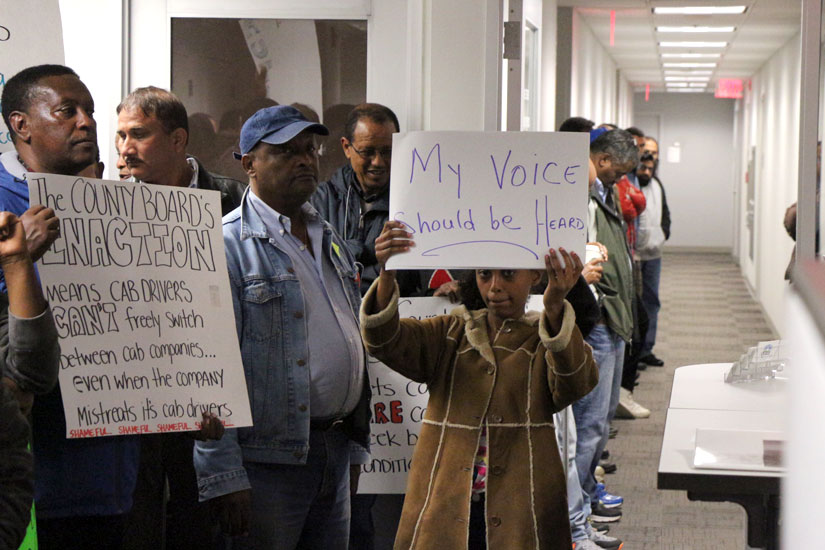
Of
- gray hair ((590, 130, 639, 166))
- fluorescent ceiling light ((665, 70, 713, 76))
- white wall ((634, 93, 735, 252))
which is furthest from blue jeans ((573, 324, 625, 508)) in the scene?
white wall ((634, 93, 735, 252))

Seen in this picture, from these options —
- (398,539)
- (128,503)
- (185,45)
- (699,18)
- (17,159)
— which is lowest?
(398,539)

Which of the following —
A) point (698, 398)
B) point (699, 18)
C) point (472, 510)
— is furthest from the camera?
point (699, 18)

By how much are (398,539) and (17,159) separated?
1175 millimetres

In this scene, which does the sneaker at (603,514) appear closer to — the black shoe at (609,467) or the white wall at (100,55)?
the black shoe at (609,467)

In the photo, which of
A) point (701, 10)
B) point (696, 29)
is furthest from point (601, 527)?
point (696, 29)

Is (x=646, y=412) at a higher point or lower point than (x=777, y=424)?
lower

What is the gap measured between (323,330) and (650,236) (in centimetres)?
523

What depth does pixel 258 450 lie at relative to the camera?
2.18 metres

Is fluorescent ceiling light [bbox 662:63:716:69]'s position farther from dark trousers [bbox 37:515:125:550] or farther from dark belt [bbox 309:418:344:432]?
dark trousers [bbox 37:515:125:550]

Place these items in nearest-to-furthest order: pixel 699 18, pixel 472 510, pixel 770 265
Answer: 1. pixel 472 510
2. pixel 699 18
3. pixel 770 265

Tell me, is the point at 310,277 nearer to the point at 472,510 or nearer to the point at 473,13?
the point at 472,510

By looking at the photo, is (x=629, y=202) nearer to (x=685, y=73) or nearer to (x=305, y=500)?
(x=305, y=500)

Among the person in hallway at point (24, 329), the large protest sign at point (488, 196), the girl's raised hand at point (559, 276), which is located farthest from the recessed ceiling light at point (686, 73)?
the person in hallway at point (24, 329)

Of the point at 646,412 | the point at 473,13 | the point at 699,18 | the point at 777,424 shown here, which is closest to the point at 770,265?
the point at 699,18
